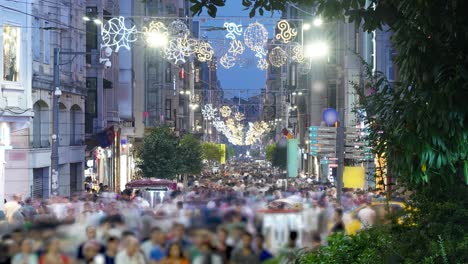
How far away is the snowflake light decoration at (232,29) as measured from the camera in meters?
25.7

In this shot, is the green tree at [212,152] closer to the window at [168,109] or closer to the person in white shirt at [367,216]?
the window at [168,109]

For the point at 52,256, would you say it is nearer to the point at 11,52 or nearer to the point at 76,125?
the point at 11,52

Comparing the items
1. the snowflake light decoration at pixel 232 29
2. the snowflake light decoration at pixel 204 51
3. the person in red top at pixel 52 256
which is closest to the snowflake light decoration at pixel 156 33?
the snowflake light decoration at pixel 232 29

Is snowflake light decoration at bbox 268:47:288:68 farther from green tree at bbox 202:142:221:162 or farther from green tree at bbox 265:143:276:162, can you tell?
green tree at bbox 202:142:221:162

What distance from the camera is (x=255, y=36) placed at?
27.9 m

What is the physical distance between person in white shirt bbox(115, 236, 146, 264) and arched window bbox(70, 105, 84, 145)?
32.3 m

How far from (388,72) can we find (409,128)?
26.1 metres

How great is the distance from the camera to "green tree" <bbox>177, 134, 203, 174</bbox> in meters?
55.3

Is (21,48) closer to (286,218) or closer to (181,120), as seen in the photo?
(286,218)

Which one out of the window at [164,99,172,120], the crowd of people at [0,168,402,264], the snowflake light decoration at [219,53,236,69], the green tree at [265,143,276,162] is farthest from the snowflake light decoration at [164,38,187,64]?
the green tree at [265,143,276,162]

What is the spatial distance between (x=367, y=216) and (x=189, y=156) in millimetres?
45439

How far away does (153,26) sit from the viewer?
2567 centimetres

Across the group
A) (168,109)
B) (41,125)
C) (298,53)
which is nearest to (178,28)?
(298,53)

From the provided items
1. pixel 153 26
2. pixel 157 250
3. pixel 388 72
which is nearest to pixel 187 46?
pixel 153 26
